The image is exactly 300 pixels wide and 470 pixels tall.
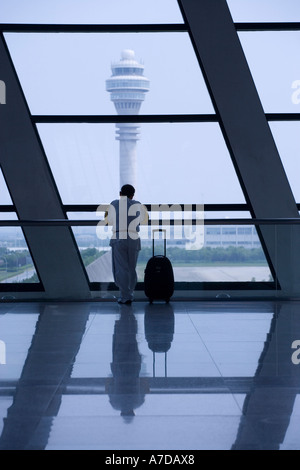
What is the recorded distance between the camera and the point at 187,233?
10672 mm

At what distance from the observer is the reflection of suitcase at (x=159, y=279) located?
10.4m

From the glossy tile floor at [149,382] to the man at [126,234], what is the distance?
4.01 feet

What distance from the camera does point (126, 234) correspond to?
1034cm

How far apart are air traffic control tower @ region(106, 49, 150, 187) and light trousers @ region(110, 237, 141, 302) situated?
6.90 feet

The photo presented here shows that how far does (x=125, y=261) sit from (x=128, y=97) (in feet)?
9.90

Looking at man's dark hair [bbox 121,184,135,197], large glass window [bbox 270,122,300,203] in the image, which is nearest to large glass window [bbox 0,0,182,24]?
large glass window [bbox 270,122,300,203]

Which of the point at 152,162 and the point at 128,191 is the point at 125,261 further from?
the point at 152,162

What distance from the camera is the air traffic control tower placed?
12.0 metres

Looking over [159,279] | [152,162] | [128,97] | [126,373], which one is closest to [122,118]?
[128,97]

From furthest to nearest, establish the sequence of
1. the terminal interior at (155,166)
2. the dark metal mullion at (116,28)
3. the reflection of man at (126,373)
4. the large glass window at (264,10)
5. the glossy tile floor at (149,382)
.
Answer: the large glass window at (264,10) → the dark metal mullion at (116,28) → the terminal interior at (155,166) → the reflection of man at (126,373) → the glossy tile floor at (149,382)

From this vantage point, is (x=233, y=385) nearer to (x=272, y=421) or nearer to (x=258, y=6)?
(x=272, y=421)

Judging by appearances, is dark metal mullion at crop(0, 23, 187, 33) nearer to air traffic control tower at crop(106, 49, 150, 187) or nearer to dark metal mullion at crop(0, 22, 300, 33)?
dark metal mullion at crop(0, 22, 300, 33)

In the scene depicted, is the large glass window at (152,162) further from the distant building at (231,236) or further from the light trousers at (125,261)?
the light trousers at (125,261)

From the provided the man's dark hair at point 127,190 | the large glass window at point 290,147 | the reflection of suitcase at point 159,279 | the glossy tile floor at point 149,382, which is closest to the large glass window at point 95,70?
the large glass window at point 290,147
